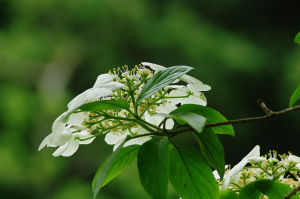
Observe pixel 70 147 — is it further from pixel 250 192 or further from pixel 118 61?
pixel 118 61

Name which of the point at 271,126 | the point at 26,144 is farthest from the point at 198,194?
the point at 271,126

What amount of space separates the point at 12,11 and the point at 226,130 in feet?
23.4

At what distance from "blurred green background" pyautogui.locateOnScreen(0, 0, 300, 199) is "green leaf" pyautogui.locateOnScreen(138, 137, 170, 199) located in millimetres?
4362

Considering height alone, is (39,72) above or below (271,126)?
above

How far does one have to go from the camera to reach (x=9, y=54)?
636cm

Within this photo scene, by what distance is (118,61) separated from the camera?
5.92m

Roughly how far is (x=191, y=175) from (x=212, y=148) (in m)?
0.04

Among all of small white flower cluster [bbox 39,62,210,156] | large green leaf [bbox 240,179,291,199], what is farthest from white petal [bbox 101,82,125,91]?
large green leaf [bbox 240,179,291,199]

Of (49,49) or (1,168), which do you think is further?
(49,49)

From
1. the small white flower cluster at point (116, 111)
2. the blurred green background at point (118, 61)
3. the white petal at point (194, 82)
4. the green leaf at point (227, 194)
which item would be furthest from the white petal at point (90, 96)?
the blurred green background at point (118, 61)

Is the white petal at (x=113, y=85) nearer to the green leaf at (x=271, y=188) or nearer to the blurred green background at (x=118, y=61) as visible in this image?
the green leaf at (x=271, y=188)

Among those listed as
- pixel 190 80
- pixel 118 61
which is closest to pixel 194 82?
pixel 190 80

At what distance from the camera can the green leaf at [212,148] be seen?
528 mm

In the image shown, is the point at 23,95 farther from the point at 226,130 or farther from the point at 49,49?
the point at 226,130
